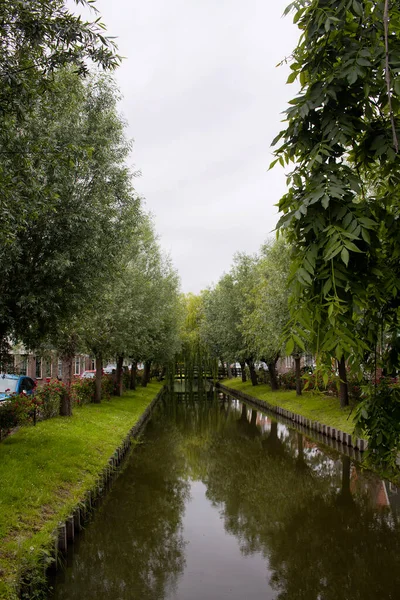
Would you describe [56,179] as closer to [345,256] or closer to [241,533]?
[241,533]

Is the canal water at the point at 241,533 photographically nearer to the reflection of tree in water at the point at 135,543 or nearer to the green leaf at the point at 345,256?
the reflection of tree in water at the point at 135,543

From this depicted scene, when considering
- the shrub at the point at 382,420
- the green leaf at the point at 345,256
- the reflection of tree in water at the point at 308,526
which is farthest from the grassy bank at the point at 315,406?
the green leaf at the point at 345,256

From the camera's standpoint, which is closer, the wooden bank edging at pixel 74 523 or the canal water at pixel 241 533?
the wooden bank edging at pixel 74 523

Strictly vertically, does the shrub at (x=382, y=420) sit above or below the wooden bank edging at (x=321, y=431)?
above


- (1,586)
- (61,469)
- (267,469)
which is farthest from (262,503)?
(1,586)

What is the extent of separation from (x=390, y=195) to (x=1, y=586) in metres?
6.82

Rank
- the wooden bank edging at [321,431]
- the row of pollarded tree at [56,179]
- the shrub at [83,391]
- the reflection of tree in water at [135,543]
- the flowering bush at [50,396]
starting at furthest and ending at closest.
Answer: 1. the shrub at [83,391]
2. the flowering bush at [50,396]
3. the wooden bank edging at [321,431]
4. the reflection of tree in water at [135,543]
5. the row of pollarded tree at [56,179]

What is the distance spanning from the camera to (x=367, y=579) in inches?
333

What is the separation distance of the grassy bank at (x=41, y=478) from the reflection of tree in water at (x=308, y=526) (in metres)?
3.73

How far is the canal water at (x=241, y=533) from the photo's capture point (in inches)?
328

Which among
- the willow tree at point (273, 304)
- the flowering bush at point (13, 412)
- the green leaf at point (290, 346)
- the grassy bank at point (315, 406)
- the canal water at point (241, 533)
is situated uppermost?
the willow tree at point (273, 304)

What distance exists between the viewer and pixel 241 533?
36.2 ft

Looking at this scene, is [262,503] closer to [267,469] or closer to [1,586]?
[267,469]

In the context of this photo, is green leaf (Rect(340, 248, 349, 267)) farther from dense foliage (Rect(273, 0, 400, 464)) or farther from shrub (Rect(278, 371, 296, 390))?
shrub (Rect(278, 371, 296, 390))
